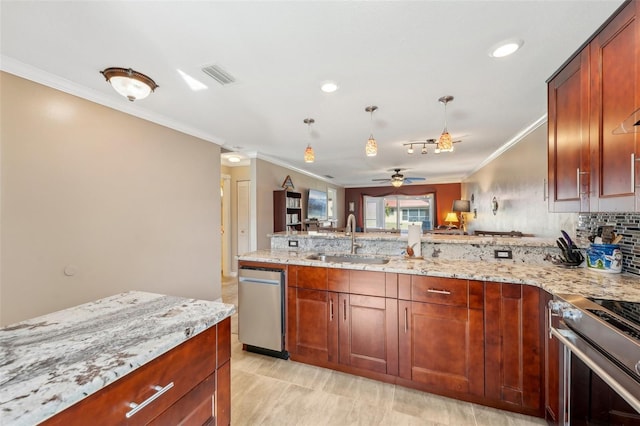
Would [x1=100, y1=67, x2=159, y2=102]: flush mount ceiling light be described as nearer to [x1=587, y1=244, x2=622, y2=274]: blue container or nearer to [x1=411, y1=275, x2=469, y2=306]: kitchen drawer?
[x1=411, y1=275, x2=469, y2=306]: kitchen drawer

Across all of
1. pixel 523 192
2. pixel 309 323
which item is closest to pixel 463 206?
pixel 523 192

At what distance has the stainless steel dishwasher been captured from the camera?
238cm

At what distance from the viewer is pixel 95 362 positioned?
2.48 ft

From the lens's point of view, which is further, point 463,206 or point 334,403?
point 463,206

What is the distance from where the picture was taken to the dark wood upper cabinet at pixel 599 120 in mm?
1277

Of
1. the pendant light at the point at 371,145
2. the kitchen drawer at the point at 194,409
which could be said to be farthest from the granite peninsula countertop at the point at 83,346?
the pendant light at the point at 371,145

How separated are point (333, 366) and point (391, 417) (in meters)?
0.61

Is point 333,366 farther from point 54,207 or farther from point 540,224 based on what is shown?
point 540,224

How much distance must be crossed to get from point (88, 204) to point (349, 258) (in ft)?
7.85

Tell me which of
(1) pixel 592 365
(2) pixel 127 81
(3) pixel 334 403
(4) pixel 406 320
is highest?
(2) pixel 127 81

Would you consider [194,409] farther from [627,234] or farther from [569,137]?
[627,234]

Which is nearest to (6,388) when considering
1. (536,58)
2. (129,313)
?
(129,313)

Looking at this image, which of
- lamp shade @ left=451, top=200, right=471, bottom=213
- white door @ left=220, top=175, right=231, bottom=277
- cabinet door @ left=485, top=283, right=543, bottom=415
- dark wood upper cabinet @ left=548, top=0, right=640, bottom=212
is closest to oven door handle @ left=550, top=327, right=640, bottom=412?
cabinet door @ left=485, top=283, right=543, bottom=415

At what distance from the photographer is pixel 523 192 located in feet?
11.6
